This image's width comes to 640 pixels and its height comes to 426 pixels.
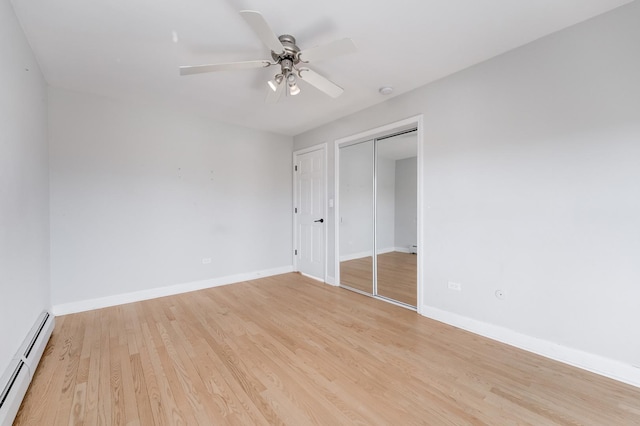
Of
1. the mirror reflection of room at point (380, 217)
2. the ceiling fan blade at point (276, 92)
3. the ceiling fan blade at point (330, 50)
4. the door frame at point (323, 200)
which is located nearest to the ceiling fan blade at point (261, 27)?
the ceiling fan blade at point (330, 50)

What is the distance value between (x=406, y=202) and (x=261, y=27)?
2430 millimetres

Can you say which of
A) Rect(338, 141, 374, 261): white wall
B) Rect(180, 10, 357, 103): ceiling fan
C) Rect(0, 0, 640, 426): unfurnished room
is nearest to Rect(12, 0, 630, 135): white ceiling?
Rect(0, 0, 640, 426): unfurnished room

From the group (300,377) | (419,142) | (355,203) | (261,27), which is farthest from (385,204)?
(261,27)

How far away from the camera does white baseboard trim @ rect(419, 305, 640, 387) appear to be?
1.70m

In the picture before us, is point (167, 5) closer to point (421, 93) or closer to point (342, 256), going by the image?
point (421, 93)

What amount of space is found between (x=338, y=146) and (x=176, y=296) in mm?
3083

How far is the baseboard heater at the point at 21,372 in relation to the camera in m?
1.36

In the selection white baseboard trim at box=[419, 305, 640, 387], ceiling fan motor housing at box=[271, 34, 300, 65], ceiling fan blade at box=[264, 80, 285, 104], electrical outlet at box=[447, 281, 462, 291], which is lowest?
white baseboard trim at box=[419, 305, 640, 387]

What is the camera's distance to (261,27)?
1.47 m

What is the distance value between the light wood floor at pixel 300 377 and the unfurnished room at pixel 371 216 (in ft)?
0.05

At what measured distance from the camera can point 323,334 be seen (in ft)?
7.75

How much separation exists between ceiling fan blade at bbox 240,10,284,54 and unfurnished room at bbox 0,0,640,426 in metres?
0.02

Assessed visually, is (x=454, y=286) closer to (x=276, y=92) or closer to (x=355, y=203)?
(x=355, y=203)

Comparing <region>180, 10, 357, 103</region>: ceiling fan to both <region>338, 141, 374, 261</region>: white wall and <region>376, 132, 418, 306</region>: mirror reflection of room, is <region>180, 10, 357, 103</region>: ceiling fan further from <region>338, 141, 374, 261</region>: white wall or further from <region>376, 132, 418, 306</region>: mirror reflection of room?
<region>338, 141, 374, 261</region>: white wall
